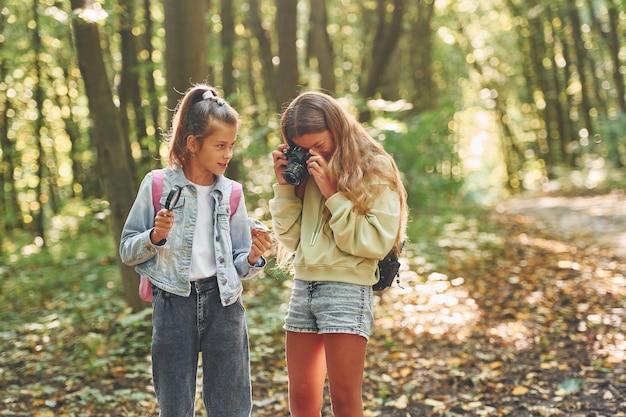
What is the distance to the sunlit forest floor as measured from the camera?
17.0 ft

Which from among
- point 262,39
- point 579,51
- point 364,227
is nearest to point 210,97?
point 364,227

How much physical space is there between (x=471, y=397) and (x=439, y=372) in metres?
0.65

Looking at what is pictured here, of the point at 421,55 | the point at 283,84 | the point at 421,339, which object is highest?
the point at 421,55

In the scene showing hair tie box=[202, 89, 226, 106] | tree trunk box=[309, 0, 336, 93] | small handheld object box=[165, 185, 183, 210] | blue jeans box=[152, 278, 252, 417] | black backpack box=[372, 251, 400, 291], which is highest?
tree trunk box=[309, 0, 336, 93]

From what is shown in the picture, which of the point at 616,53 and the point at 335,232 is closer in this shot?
the point at 335,232

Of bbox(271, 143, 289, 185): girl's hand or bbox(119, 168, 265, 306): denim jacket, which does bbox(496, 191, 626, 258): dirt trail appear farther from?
bbox(119, 168, 265, 306): denim jacket

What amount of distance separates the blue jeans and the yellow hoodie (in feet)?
1.47

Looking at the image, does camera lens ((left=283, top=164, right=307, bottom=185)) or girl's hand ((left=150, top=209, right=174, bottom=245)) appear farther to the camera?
camera lens ((left=283, top=164, right=307, bottom=185))

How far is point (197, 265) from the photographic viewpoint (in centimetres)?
316

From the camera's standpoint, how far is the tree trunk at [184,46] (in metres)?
6.73

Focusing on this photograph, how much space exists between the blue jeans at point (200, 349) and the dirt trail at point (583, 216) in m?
8.39

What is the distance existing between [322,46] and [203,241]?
34.7 feet

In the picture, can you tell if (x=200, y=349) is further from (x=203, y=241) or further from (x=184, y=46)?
(x=184, y=46)

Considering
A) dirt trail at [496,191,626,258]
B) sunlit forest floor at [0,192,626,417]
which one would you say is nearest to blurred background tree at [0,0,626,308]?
sunlit forest floor at [0,192,626,417]
